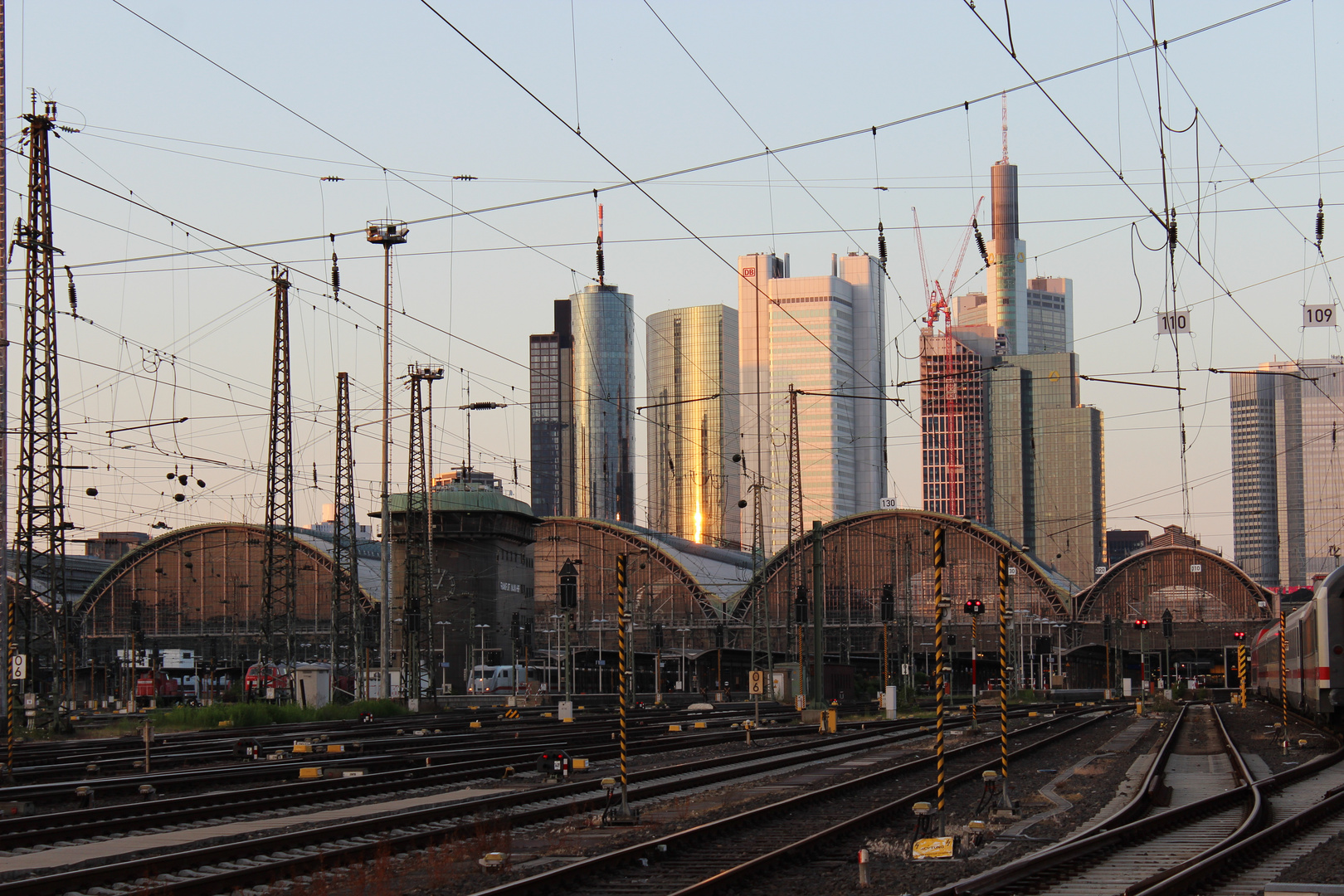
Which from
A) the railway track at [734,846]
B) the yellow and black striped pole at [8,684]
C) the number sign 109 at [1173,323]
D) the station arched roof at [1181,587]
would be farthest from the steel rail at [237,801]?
the station arched roof at [1181,587]

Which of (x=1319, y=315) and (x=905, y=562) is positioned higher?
(x=1319, y=315)

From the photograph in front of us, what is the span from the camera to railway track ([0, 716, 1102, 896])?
15922mm

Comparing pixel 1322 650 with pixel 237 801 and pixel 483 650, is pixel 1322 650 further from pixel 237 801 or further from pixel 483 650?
pixel 483 650

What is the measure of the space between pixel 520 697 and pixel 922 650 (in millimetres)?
56891

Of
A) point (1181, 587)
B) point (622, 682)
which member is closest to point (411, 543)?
point (622, 682)

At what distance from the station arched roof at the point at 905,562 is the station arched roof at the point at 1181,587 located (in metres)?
4.53

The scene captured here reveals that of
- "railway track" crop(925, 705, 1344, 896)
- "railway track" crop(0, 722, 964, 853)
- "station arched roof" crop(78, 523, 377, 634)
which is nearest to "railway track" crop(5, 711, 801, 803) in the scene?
"railway track" crop(0, 722, 964, 853)

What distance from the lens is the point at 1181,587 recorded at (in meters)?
124

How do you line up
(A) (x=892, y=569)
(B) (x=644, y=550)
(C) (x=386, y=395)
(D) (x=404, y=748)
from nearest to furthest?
(D) (x=404, y=748) → (C) (x=386, y=395) → (A) (x=892, y=569) → (B) (x=644, y=550)

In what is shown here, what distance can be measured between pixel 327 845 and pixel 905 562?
10833 cm

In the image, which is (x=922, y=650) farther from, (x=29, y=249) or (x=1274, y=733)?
(x=29, y=249)

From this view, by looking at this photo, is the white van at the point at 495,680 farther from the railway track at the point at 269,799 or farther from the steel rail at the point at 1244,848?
the steel rail at the point at 1244,848

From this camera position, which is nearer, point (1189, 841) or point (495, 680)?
point (1189, 841)

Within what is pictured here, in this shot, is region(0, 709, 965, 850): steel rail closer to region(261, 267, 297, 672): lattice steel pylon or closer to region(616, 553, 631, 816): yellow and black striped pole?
region(616, 553, 631, 816): yellow and black striped pole
